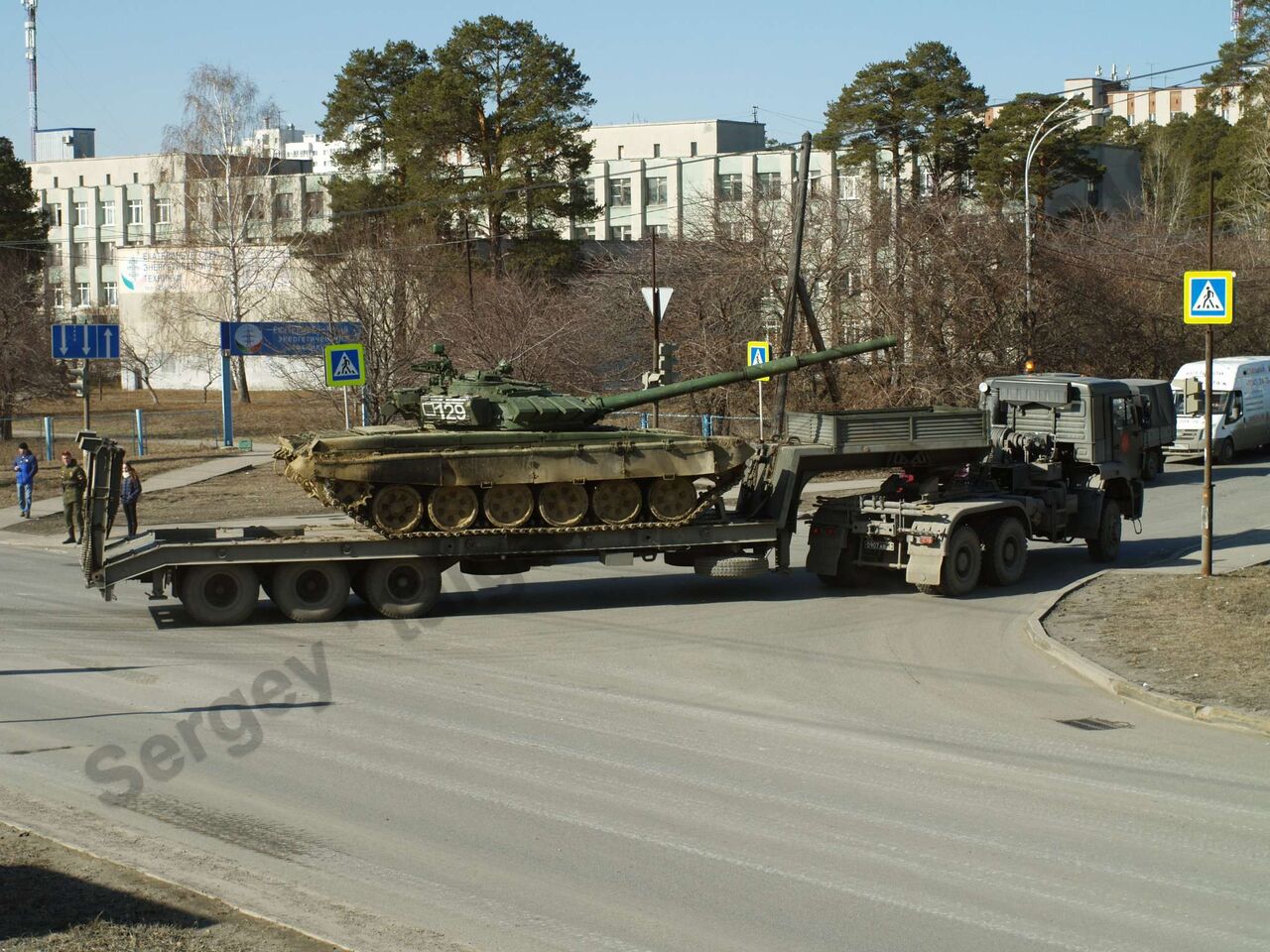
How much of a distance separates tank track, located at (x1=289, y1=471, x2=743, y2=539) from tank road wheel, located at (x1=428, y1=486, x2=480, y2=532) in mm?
Result: 117

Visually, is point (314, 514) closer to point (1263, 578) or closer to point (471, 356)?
point (471, 356)

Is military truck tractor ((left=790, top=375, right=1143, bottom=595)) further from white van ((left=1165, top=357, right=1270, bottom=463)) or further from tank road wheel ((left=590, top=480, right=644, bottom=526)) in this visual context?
white van ((left=1165, top=357, right=1270, bottom=463))

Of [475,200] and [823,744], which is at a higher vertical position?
[475,200]

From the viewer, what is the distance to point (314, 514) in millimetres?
25391

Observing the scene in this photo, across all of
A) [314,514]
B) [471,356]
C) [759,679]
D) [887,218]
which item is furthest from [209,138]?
[759,679]

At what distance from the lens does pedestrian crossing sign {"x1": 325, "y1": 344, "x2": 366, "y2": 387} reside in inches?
934

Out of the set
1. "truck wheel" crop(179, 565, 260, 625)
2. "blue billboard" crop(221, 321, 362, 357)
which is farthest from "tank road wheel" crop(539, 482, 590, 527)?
"blue billboard" crop(221, 321, 362, 357)

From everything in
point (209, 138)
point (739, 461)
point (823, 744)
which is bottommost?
point (823, 744)

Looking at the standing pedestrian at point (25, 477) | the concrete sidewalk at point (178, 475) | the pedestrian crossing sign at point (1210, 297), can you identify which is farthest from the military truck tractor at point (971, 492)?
the concrete sidewalk at point (178, 475)

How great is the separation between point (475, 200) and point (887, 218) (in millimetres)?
17414

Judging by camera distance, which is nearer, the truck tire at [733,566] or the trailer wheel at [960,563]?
the truck tire at [733,566]

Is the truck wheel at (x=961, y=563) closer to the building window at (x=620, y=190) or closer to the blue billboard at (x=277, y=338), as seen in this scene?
the blue billboard at (x=277, y=338)

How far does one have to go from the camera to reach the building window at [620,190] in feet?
258

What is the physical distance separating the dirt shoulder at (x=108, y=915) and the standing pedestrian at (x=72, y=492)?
15574mm
